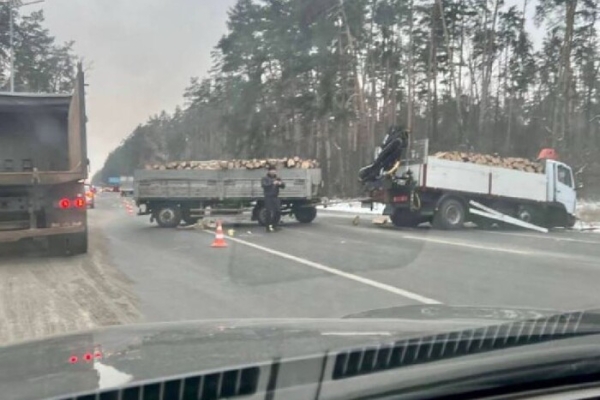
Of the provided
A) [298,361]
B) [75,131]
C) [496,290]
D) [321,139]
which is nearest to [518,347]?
[298,361]

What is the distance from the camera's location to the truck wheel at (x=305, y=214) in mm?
26273

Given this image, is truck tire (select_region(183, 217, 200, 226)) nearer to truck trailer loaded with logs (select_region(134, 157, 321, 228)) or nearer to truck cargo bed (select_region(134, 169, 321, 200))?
truck trailer loaded with logs (select_region(134, 157, 321, 228))

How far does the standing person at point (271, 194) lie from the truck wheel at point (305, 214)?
2.50 m

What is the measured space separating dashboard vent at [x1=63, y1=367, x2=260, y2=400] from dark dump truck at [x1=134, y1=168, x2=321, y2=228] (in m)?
22.2

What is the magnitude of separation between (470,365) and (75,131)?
44.6 feet

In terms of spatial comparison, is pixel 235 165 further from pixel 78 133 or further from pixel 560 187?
pixel 78 133

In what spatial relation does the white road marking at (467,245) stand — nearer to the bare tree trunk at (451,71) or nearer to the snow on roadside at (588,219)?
the snow on roadside at (588,219)

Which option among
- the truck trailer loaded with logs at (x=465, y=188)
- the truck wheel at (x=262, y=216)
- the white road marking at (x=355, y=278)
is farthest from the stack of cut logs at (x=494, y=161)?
the white road marking at (x=355, y=278)

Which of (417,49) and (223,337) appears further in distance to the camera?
(417,49)

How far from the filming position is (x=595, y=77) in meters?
51.4

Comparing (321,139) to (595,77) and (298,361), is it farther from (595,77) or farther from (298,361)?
(298,361)

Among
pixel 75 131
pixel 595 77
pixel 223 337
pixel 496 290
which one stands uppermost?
pixel 595 77

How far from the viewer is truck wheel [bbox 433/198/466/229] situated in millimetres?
24141

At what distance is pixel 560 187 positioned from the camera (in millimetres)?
25906
